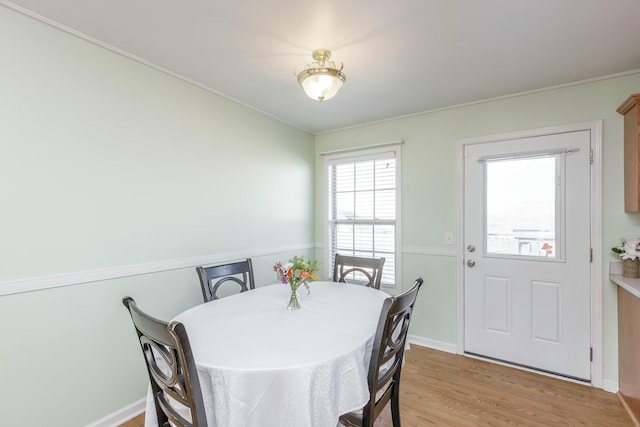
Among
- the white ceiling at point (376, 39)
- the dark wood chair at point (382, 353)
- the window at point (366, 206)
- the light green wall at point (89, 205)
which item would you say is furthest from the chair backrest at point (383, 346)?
the window at point (366, 206)

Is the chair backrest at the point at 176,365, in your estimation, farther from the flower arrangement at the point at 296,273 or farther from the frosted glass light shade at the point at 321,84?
the frosted glass light shade at the point at 321,84

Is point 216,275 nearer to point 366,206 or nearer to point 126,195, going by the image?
point 126,195

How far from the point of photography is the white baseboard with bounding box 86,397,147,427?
6.12 ft

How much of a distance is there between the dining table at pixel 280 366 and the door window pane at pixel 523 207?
1791mm

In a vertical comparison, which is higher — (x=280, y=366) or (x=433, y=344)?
(x=280, y=366)

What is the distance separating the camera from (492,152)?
2766 millimetres

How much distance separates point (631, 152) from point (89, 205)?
3.74 meters

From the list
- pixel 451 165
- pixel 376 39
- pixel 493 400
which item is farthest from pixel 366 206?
pixel 493 400

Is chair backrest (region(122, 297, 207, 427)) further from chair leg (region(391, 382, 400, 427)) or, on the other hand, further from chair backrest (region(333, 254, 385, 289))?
chair backrest (region(333, 254, 385, 289))

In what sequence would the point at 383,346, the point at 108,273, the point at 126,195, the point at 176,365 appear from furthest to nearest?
the point at 126,195 < the point at 108,273 < the point at 383,346 < the point at 176,365

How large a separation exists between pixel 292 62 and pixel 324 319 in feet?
5.71

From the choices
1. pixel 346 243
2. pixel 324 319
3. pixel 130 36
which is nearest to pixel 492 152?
pixel 346 243

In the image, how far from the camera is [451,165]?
9.73ft

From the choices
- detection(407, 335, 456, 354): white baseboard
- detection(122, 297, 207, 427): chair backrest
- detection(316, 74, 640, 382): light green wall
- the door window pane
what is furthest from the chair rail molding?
the door window pane
